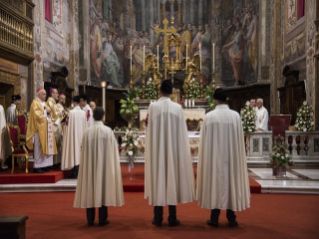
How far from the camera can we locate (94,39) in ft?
60.1

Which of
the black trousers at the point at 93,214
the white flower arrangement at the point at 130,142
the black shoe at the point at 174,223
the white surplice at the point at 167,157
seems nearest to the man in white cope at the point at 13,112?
the white flower arrangement at the point at 130,142

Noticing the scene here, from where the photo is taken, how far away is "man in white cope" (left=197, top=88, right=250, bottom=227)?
15.4ft

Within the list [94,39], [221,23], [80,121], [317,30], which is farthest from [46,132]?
[221,23]

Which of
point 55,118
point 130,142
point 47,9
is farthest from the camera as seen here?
point 47,9

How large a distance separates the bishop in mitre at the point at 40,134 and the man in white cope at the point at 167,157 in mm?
3859

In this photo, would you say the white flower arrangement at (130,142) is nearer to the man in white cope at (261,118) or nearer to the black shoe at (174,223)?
the black shoe at (174,223)

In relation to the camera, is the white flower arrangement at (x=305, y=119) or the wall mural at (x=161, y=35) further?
the wall mural at (x=161, y=35)

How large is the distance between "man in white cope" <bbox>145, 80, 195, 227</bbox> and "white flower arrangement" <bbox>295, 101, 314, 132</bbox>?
6850 millimetres

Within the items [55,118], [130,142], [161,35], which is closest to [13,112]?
[55,118]

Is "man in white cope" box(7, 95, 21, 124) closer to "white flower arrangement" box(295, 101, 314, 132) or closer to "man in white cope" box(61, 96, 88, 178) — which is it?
"man in white cope" box(61, 96, 88, 178)

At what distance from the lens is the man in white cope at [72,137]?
316 inches

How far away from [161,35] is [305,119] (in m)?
12.0

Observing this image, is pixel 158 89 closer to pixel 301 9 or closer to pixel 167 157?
pixel 301 9

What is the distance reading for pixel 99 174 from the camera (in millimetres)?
4777
